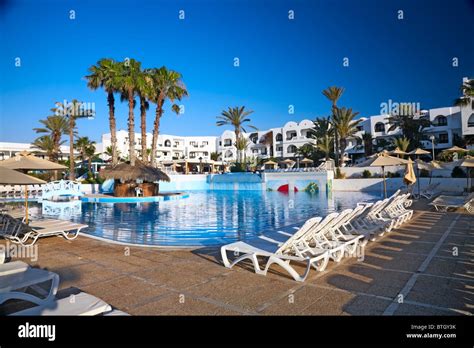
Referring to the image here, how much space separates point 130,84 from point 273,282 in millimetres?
20411

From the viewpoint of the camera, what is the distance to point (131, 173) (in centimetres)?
2033

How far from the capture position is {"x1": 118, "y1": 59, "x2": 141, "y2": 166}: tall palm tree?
70.7ft

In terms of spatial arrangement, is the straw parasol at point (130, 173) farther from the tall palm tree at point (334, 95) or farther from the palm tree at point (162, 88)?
the tall palm tree at point (334, 95)

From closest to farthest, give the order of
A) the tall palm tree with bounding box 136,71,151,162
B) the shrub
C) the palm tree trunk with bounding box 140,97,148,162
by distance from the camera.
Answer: the tall palm tree with bounding box 136,71,151,162 < the palm tree trunk with bounding box 140,97,148,162 < the shrub

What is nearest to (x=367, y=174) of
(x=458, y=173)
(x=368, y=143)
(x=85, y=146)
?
(x=458, y=173)

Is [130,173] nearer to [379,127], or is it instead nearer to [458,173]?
[458,173]

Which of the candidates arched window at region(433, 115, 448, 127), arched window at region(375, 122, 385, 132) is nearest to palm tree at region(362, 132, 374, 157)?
arched window at region(375, 122, 385, 132)

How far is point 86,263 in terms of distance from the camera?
5.20 metres

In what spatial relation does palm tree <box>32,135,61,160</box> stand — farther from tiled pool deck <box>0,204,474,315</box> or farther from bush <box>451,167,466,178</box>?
bush <box>451,167,466,178</box>

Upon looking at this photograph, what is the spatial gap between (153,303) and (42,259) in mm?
3210

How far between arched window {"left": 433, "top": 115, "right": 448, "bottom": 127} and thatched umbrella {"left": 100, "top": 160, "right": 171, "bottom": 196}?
→ 3560cm

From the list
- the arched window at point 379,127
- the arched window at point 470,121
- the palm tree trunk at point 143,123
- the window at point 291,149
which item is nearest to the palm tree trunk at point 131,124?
the palm tree trunk at point 143,123

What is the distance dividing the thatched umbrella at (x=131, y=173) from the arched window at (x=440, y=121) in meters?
35.6
